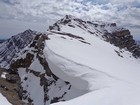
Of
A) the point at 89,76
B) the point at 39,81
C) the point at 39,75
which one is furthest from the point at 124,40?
the point at 89,76

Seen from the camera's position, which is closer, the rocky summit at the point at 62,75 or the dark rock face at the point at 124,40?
the rocky summit at the point at 62,75

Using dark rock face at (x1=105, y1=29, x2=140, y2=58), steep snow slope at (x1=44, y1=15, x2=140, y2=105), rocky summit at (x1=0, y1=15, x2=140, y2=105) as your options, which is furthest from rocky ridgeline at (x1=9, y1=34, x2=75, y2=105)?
dark rock face at (x1=105, y1=29, x2=140, y2=58)

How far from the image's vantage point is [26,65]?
214 ft

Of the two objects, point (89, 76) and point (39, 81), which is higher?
point (89, 76)

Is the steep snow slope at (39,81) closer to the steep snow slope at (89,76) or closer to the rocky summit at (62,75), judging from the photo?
the rocky summit at (62,75)

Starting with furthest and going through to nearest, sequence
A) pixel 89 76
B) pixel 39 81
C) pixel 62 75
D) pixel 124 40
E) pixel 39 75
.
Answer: pixel 124 40 → pixel 39 75 → pixel 39 81 → pixel 62 75 → pixel 89 76

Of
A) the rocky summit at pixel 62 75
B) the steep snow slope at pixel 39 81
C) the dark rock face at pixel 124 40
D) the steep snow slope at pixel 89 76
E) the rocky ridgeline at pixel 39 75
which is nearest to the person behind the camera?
the steep snow slope at pixel 89 76

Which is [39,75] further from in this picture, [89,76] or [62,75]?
[89,76]

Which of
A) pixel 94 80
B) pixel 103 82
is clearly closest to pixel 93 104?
pixel 103 82

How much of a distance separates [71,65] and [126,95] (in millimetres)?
21774

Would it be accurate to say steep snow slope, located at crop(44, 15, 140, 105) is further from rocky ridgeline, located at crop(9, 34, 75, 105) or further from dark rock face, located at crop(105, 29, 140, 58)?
dark rock face, located at crop(105, 29, 140, 58)

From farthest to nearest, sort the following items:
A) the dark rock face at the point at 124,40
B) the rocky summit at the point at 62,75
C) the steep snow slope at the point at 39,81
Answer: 1. the dark rock face at the point at 124,40
2. the steep snow slope at the point at 39,81
3. the rocky summit at the point at 62,75

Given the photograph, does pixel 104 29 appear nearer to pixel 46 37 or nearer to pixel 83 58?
pixel 46 37

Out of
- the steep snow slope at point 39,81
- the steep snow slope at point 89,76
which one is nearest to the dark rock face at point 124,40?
the steep snow slope at point 39,81
